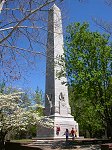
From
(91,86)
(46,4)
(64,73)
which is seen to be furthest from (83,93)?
(46,4)

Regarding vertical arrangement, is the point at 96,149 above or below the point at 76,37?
below

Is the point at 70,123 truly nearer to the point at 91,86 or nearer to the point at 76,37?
the point at 91,86

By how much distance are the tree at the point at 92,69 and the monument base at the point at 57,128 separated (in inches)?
161

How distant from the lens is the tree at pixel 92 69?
24.8m

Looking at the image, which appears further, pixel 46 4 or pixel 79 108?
pixel 79 108

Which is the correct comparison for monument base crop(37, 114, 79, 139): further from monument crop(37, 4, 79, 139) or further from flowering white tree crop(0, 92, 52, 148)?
flowering white tree crop(0, 92, 52, 148)

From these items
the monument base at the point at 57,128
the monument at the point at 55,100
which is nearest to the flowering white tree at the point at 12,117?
the monument base at the point at 57,128

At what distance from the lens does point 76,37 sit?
26938mm

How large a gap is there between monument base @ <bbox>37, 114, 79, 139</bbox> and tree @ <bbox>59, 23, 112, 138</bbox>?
13.4ft

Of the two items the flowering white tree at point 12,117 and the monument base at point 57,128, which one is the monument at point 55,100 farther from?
the flowering white tree at point 12,117

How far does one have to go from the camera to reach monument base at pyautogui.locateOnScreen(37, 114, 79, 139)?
92.7 feet

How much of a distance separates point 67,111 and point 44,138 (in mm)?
3831

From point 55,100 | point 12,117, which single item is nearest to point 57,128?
point 55,100

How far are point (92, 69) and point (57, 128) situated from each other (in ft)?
22.6
